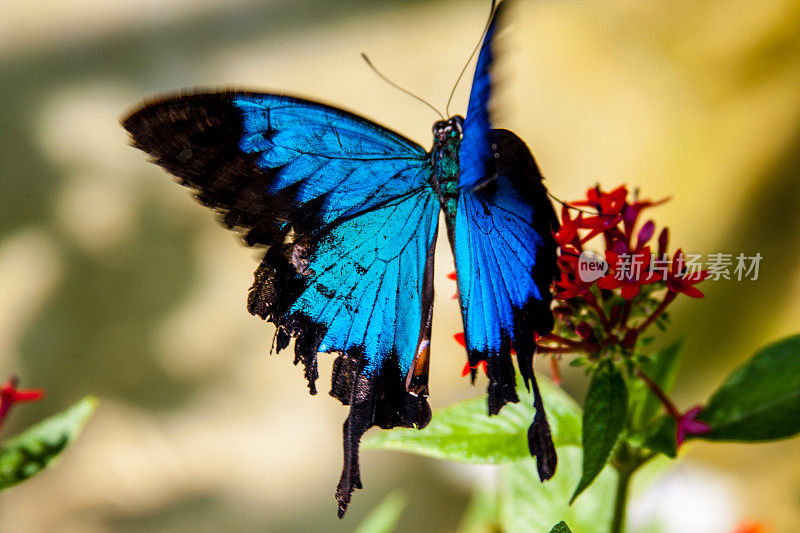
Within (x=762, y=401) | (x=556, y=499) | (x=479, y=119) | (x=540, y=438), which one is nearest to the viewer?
(x=479, y=119)

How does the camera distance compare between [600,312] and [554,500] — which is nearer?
[600,312]

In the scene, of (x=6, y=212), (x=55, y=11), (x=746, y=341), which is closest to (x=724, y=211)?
(x=746, y=341)

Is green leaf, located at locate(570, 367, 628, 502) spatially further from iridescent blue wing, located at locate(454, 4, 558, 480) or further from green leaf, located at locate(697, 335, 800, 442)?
green leaf, located at locate(697, 335, 800, 442)

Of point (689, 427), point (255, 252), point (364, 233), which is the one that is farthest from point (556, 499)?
point (255, 252)

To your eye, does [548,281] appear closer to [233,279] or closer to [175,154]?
[175,154]

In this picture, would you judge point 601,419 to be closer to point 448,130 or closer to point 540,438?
point 540,438

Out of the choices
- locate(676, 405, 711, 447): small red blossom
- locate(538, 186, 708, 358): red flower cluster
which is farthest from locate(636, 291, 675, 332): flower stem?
locate(676, 405, 711, 447): small red blossom
